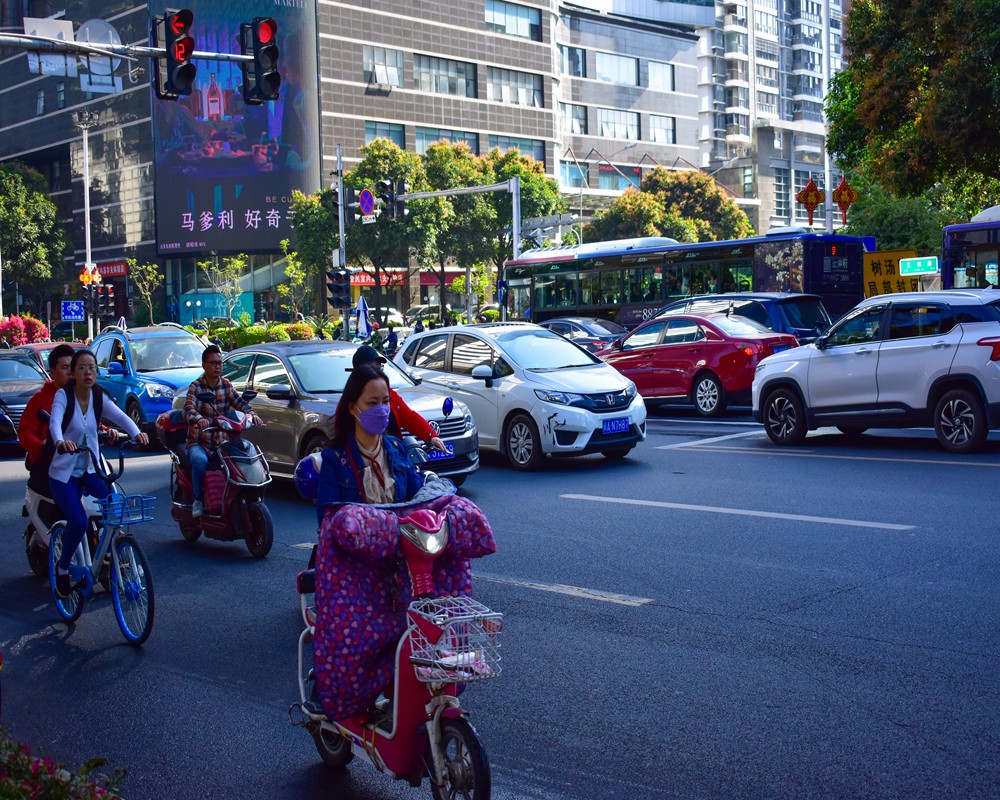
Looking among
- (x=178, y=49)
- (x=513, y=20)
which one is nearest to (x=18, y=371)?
(x=178, y=49)

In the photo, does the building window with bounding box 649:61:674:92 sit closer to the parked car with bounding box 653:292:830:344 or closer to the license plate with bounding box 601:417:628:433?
the parked car with bounding box 653:292:830:344

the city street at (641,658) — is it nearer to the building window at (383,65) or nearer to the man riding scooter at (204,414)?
the man riding scooter at (204,414)

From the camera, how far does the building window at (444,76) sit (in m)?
70.6

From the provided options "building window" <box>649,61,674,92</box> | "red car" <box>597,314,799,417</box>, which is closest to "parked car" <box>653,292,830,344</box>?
"red car" <box>597,314,799,417</box>

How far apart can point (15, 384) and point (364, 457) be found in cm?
1759

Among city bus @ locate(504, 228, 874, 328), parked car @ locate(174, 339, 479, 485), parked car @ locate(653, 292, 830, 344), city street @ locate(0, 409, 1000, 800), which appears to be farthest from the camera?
city bus @ locate(504, 228, 874, 328)

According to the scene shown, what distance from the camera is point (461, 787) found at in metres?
3.91

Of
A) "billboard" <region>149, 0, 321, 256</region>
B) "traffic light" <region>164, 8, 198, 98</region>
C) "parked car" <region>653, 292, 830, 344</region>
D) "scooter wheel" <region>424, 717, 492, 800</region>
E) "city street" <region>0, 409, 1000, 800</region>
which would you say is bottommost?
"city street" <region>0, 409, 1000, 800</region>

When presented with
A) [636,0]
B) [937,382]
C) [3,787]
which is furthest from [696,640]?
[636,0]

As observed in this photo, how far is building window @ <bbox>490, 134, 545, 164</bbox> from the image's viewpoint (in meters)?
73.4

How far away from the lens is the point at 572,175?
274ft

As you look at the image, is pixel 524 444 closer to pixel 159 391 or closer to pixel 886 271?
pixel 159 391

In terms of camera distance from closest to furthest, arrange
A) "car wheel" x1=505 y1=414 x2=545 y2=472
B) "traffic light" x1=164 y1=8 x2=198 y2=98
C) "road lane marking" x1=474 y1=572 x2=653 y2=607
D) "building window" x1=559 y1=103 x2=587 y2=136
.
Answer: "road lane marking" x1=474 y1=572 x2=653 y2=607, "car wheel" x1=505 y1=414 x2=545 y2=472, "traffic light" x1=164 y1=8 x2=198 y2=98, "building window" x1=559 y1=103 x2=587 y2=136

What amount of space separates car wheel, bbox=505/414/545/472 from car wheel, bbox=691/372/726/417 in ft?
21.2
